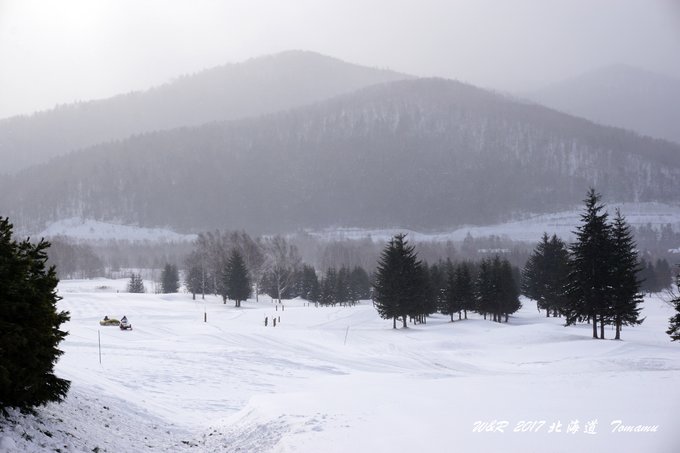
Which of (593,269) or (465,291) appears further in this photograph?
(465,291)

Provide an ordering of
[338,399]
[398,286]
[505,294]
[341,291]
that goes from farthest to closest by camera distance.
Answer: [341,291]
[505,294]
[398,286]
[338,399]

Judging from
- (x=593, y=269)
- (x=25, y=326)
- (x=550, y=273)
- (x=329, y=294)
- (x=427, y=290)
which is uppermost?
(x=593, y=269)

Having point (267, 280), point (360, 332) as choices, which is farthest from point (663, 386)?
point (267, 280)

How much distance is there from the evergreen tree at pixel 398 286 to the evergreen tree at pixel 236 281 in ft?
86.2

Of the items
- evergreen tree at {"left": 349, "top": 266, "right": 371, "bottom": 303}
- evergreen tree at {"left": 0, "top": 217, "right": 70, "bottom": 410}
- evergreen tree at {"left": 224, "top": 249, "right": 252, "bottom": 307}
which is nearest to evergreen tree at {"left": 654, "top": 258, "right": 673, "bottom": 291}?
evergreen tree at {"left": 349, "top": 266, "right": 371, "bottom": 303}

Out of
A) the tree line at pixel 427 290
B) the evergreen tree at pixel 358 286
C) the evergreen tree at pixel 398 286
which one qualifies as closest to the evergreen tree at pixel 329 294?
the evergreen tree at pixel 358 286

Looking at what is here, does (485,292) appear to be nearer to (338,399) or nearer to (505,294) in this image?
(505,294)

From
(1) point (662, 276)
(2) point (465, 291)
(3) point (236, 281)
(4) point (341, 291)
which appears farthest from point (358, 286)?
(1) point (662, 276)

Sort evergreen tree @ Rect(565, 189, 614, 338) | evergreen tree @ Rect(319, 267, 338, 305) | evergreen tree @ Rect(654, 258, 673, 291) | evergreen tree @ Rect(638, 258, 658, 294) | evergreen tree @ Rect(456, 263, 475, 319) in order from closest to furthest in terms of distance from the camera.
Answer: evergreen tree @ Rect(565, 189, 614, 338), evergreen tree @ Rect(456, 263, 475, 319), evergreen tree @ Rect(319, 267, 338, 305), evergreen tree @ Rect(638, 258, 658, 294), evergreen tree @ Rect(654, 258, 673, 291)

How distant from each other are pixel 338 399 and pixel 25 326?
8.03 m

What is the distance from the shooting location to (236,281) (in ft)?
236

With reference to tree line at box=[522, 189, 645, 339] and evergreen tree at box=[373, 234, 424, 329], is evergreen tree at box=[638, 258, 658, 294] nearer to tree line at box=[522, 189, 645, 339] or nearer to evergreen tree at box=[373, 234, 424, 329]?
evergreen tree at box=[373, 234, 424, 329]

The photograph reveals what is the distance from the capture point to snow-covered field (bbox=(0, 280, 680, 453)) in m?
9.89

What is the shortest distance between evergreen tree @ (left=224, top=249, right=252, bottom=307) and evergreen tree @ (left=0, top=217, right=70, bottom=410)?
61655mm
